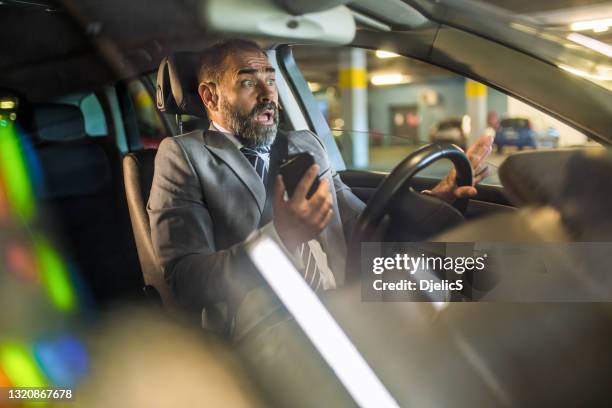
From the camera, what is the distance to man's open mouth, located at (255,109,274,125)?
48.2 inches

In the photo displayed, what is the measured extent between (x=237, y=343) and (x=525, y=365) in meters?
0.62

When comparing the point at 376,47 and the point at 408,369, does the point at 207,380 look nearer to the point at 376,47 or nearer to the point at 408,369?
the point at 408,369

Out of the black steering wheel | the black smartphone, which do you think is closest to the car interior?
the black steering wheel

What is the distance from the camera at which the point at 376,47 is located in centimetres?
134

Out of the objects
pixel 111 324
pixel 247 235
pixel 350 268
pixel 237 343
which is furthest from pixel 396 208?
pixel 111 324

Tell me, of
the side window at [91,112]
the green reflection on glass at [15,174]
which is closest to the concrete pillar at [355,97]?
the side window at [91,112]

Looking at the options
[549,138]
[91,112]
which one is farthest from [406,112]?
[91,112]

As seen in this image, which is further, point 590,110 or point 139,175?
point 139,175

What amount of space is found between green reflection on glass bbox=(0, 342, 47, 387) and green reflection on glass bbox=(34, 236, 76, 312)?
0.14m

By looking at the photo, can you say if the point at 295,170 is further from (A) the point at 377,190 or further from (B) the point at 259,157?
(A) the point at 377,190

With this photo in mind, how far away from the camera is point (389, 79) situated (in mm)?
1300

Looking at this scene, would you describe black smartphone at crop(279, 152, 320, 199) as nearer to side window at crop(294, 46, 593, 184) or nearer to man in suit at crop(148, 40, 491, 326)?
man in suit at crop(148, 40, 491, 326)

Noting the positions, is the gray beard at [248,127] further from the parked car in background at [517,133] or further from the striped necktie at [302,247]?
the parked car in background at [517,133]

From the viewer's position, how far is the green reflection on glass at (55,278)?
1.32 meters
